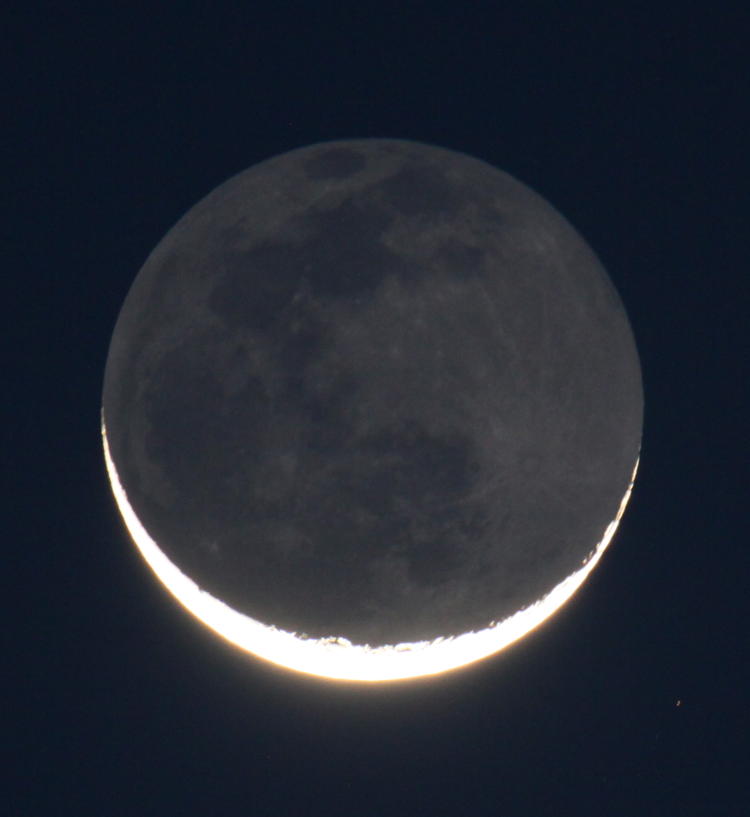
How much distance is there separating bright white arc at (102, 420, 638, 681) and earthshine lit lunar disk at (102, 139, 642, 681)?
0.17 ft

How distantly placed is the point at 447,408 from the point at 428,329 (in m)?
0.81

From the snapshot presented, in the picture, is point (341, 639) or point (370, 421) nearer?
point (370, 421)

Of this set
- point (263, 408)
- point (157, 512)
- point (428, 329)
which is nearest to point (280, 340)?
point (263, 408)

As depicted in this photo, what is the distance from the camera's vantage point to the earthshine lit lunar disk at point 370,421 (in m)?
9.88

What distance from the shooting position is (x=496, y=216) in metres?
11.1

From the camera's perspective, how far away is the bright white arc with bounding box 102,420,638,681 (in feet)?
34.7

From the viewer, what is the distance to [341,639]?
34.0 ft

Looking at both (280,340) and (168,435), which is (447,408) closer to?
(280,340)

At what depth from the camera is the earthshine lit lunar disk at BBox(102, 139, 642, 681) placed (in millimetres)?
9883

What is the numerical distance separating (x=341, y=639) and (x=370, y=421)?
2.29 m

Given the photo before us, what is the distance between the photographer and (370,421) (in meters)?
9.79

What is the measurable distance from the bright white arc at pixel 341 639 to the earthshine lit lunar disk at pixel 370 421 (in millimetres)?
52

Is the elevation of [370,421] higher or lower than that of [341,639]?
higher

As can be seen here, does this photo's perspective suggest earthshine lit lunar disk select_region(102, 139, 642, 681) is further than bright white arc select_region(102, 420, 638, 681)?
No
